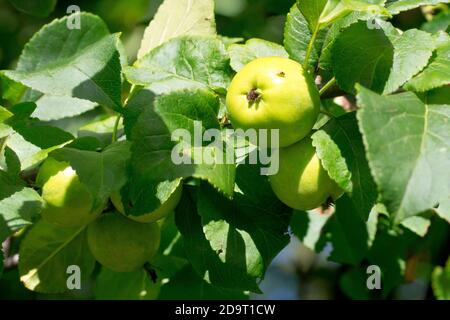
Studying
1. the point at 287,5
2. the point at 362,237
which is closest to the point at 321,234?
the point at 362,237

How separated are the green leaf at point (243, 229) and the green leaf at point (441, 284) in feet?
2.02

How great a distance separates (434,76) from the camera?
113 cm

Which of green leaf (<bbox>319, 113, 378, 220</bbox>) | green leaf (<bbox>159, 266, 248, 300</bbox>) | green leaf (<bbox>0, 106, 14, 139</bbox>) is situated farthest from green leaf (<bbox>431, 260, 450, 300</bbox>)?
green leaf (<bbox>0, 106, 14, 139</bbox>)

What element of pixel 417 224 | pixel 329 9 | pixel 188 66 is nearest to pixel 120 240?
pixel 188 66

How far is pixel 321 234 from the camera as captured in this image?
6.16 ft

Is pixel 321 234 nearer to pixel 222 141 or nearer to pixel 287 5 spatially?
pixel 287 5

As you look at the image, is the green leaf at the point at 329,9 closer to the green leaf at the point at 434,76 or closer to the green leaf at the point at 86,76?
the green leaf at the point at 434,76

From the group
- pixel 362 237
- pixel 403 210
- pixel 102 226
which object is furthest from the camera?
pixel 362 237

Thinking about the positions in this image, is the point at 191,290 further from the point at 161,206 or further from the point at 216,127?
the point at 216,127

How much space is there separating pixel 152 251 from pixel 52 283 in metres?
0.24

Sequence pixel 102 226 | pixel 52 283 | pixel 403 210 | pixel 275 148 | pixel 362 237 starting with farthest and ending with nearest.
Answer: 1. pixel 362 237
2. pixel 52 283
3. pixel 102 226
4. pixel 275 148
5. pixel 403 210

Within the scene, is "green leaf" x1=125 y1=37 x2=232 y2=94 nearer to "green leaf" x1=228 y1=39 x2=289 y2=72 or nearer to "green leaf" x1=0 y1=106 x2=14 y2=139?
"green leaf" x1=228 y1=39 x2=289 y2=72

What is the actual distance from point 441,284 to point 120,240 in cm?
78

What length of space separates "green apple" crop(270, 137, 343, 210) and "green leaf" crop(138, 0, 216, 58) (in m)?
0.37
